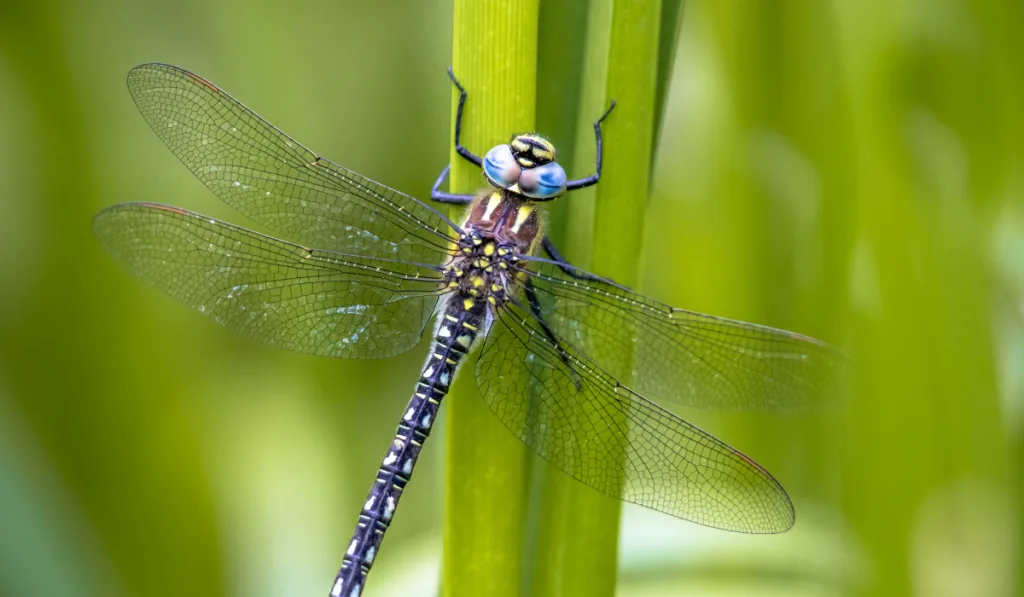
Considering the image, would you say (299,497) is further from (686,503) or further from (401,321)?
(686,503)

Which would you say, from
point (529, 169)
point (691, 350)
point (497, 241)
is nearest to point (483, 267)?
point (497, 241)

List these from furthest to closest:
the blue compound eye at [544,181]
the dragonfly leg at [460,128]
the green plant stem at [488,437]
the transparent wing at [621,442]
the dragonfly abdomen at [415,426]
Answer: the dragonfly abdomen at [415,426] → the blue compound eye at [544,181] → the transparent wing at [621,442] → the dragonfly leg at [460,128] → the green plant stem at [488,437]

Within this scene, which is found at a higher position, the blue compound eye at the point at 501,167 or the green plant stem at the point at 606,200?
the blue compound eye at the point at 501,167

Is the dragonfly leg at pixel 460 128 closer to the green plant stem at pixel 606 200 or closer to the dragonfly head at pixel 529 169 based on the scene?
the dragonfly head at pixel 529 169

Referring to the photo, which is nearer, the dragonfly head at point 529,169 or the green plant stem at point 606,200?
the green plant stem at point 606,200

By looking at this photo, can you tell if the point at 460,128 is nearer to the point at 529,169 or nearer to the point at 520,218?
the point at 529,169

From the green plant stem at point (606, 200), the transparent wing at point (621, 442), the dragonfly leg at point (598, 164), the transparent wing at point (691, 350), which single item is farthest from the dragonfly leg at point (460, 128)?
the transparent wing at point (621, 442)

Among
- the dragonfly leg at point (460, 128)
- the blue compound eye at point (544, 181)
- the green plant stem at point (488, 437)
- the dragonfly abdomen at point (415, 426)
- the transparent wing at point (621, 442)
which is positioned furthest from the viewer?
the dragonfly abdomen at point (415, 426)

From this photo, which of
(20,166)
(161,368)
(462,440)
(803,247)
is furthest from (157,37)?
(803,247)
